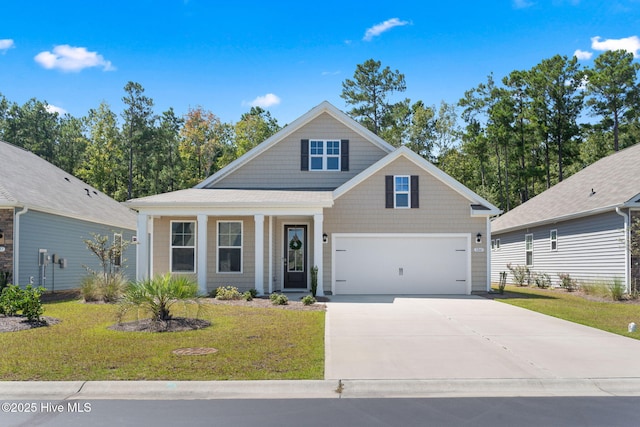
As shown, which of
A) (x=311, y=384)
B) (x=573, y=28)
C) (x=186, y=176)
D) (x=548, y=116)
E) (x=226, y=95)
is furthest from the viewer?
(x=186, y=176)

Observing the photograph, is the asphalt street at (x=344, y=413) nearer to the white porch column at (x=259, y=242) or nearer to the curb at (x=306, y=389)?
the curb at (x=306, y=389)

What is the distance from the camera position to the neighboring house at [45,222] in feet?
57.5

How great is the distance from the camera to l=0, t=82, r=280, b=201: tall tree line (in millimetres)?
45969

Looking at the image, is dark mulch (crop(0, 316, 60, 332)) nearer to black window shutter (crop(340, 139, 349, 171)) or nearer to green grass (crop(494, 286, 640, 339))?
green grass (crop(494, 286, 640, 339))

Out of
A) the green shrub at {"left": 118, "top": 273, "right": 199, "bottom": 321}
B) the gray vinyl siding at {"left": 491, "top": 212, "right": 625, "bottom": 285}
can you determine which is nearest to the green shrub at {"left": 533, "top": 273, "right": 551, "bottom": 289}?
the gray vinyl siding at {"left": 491, "top": 212, "right": 625, "bottom": 285}

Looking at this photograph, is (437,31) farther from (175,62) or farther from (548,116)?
(548,116)

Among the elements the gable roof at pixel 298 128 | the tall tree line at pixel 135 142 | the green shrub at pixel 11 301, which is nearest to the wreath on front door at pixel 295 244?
the gable roof at pixel 298 128

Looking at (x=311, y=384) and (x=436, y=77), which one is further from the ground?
(x=436, y=77)

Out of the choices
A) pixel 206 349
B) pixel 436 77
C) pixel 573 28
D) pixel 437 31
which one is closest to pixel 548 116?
pixel 436 77

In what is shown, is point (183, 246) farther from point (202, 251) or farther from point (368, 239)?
point (368, 239)

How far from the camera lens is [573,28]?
23484 mm

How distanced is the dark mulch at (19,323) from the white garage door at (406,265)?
9.96 meters

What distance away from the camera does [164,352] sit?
8.74m

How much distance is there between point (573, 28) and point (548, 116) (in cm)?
1990
